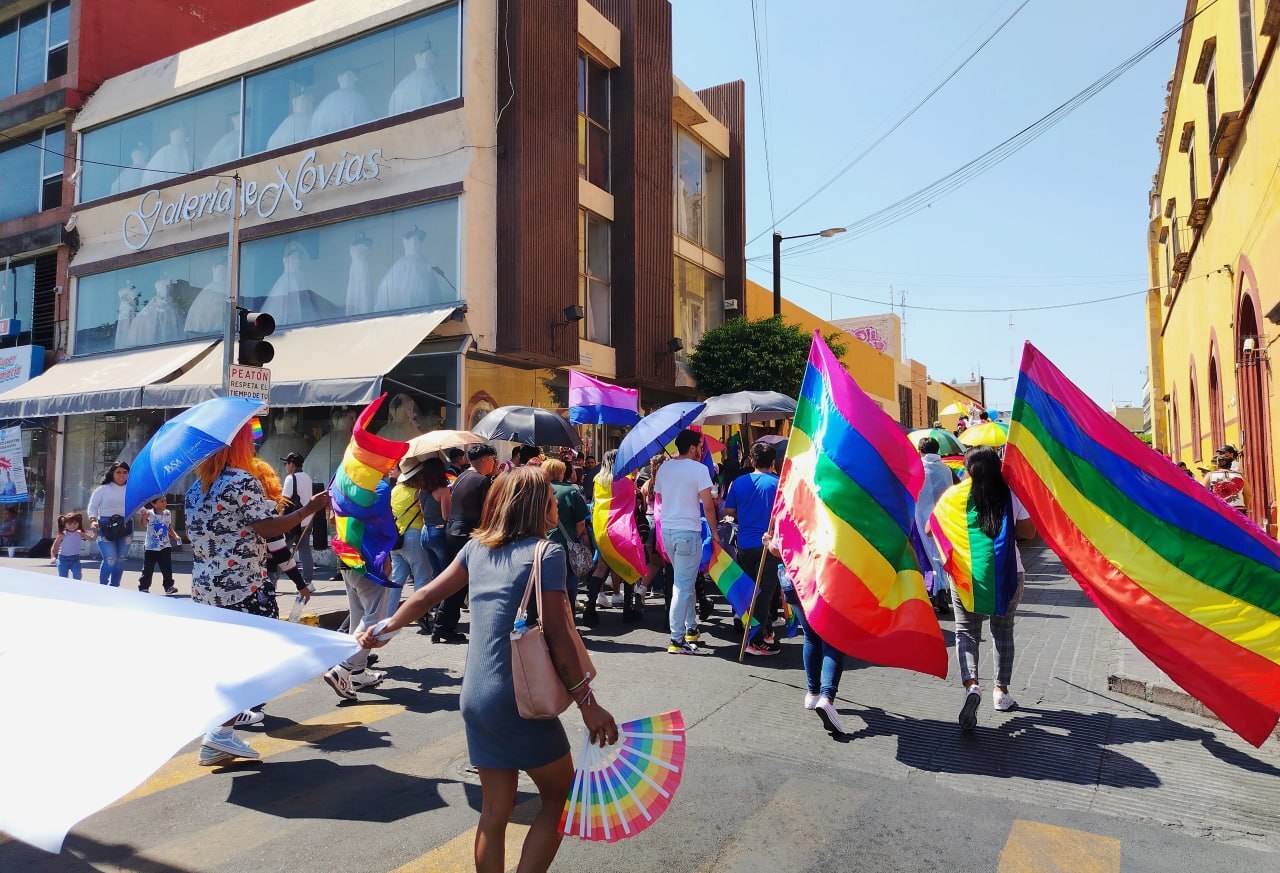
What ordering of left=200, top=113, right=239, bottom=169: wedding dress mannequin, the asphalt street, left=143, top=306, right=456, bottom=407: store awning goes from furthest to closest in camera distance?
left=200, top=113, right=239, bottom=169: wedding dress mannequin
left=143, top=306, right=456, bottom=407: store awning
the asphalt street

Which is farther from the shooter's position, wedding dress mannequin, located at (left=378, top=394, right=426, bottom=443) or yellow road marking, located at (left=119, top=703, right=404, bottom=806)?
wedding dress mannequin, located at (left=378, top=394, right=426, bottom=443)

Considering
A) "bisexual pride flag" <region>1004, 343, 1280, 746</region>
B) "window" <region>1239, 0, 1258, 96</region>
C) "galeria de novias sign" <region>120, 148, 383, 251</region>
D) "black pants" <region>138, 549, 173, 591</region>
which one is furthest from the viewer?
"galeria de novias sign" <region>120, 148, 383, 251</region>

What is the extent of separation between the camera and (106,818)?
4.12m

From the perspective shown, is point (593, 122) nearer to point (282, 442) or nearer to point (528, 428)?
point (282, 442)

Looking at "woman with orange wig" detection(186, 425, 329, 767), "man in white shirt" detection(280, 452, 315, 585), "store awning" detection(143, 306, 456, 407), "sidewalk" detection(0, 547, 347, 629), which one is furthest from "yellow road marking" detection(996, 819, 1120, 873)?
"store awning" detection(143, 306, 456, 407)

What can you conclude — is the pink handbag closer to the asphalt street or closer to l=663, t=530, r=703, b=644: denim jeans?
the asphalt street

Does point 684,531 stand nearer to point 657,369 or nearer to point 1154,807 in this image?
point 1154,807

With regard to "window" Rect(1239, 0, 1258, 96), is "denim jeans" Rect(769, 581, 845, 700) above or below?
below

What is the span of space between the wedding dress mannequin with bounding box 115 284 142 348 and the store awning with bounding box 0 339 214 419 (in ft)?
1.05

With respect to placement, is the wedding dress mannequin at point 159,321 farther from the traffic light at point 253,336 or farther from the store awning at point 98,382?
the traffic light at point 253,336

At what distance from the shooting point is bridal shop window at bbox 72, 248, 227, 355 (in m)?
17.0

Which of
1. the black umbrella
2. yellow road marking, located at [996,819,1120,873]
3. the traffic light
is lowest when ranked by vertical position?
yellow road marking, located at [996,819,1120,873]

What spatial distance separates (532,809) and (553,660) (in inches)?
62.5

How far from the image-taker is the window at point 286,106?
14.7 metres
